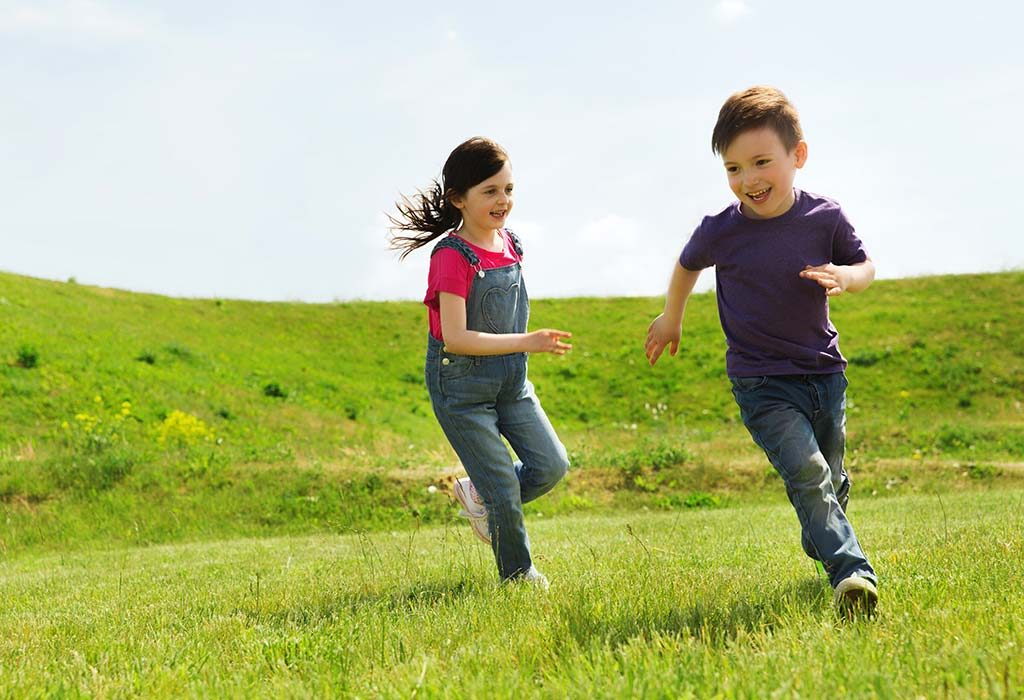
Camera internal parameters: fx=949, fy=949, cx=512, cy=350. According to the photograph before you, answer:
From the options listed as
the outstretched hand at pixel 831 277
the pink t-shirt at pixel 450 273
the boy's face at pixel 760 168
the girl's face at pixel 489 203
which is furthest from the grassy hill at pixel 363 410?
the outstretched hand at pixel 831 277

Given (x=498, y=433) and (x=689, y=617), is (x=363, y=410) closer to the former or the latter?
(x=498, y=433)

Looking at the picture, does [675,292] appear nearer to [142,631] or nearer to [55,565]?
[142,631]

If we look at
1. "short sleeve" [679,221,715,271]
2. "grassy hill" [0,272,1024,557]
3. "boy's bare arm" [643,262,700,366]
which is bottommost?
"grassy hill" [0,272,1024,557]

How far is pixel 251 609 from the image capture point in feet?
15.9

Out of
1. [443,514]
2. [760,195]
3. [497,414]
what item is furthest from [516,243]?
[443,514]

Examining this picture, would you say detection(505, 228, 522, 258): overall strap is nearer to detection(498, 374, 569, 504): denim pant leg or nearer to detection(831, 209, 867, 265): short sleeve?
detection(498, 374, 569, 504): denim pant leg

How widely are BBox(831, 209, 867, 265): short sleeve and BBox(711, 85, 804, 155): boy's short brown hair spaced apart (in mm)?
486

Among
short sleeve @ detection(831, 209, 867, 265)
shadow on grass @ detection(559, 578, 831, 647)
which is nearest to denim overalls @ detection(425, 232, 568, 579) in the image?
shadow on grass @ detection(559, 578, 831, 647)

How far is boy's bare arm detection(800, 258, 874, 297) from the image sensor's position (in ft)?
14.3

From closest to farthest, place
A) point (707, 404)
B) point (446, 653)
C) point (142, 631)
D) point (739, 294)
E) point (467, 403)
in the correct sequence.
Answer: point (446, 653), point (142, 631), point (739, 294), point (467, 403), point (707, 404)

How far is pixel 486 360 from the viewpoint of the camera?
524 cm

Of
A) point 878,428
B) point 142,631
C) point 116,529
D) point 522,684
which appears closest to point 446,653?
point 522,684

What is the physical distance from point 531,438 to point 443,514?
8388 mm

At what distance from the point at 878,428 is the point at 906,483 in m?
3.77
